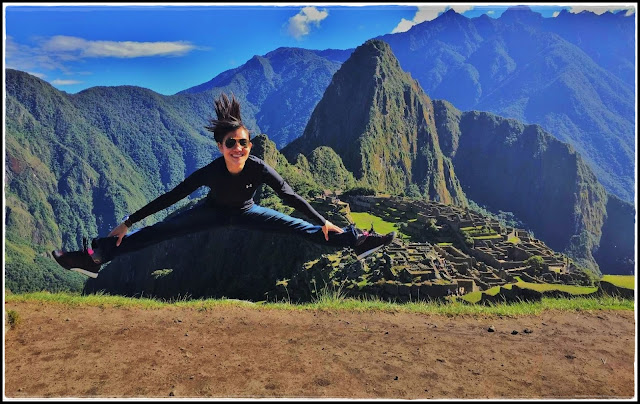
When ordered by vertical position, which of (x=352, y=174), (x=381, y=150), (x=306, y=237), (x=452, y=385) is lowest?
(x=452, y=385)

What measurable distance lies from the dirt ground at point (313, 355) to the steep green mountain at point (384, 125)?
143 meters

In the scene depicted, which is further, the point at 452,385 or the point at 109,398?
the point at 452,385

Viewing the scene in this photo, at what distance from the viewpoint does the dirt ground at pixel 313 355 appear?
5.35m

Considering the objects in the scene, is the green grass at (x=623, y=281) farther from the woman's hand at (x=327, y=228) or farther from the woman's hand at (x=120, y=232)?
the woman's hand at (x=120, y=232)

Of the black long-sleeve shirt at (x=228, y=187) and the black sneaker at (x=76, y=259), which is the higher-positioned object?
the black long-sleeve shirt at (x=228, y=187)

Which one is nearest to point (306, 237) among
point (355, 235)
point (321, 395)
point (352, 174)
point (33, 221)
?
point (355, 235)

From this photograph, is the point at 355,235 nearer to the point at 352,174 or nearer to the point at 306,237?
the point at 306,237

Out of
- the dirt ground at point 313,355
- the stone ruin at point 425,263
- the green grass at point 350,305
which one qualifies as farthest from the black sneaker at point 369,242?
the green grass at point 350,305

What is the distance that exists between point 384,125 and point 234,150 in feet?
540

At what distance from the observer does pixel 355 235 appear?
586 cm

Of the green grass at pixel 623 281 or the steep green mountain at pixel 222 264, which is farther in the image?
the steep green mountain at pixel 222 264

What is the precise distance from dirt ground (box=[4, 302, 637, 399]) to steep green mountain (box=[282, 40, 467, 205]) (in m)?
143

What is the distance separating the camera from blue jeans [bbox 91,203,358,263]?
5.55 meters

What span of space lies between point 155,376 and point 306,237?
2.62 metres
